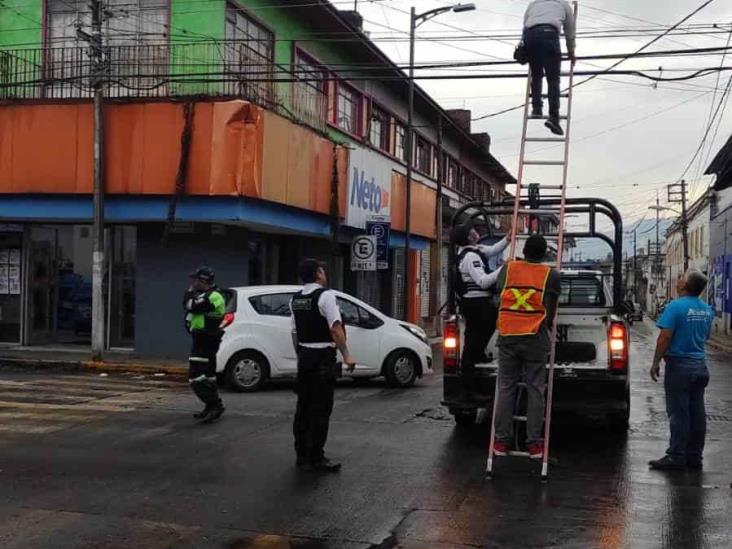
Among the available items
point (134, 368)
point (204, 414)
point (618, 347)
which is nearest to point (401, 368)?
point (204, 414)

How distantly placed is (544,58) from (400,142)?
22.3m

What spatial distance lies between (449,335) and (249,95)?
9.64m

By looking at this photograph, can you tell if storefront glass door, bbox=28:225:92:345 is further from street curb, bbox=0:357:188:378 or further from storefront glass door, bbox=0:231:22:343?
street curb, bbox=0:357:188:378

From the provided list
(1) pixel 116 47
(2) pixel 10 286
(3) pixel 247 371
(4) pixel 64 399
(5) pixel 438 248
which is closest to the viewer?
(4) pixel 64 399

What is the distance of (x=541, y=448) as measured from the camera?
7047mm

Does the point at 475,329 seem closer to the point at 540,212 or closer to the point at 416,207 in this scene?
the point at 540,212

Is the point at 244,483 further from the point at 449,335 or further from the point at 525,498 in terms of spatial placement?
the point at 449,335

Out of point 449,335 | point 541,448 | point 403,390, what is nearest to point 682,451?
point 541,448

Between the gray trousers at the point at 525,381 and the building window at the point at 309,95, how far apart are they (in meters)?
13.2

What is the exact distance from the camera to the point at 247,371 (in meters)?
13.0

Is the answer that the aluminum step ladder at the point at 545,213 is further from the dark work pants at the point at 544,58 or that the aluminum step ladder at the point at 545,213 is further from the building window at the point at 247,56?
the building window at the point at 247,56

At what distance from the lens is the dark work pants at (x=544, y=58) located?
29.5 ft

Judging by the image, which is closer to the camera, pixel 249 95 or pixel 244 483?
pixel 244 483

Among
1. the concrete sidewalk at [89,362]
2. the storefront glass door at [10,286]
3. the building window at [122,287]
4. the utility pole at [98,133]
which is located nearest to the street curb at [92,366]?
the concrete sidewalk at [89,362]
